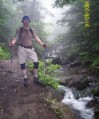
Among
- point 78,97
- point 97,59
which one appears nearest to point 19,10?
point 97,59

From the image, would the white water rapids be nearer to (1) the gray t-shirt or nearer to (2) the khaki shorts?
(2) the khaki shorts

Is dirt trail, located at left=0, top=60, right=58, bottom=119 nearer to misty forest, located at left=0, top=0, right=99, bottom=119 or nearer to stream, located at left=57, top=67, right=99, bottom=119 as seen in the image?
misty forest, located at left=0, top=0, right=99, bottom=119

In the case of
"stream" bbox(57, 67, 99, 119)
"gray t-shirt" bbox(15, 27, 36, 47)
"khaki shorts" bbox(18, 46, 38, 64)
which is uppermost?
"gray t-shirt" bbox(15, 27, 36, 47)

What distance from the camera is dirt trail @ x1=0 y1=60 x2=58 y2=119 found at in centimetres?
761

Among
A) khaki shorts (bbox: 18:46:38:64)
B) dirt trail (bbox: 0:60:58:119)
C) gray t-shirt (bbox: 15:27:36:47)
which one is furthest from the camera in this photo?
khaki shorts (bbox: 18:46:38:64)

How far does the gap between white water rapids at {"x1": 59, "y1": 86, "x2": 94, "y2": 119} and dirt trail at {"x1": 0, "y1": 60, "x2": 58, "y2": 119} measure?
2.61 metres

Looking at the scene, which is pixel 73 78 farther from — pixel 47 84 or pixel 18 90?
Answer: pixel 18 90

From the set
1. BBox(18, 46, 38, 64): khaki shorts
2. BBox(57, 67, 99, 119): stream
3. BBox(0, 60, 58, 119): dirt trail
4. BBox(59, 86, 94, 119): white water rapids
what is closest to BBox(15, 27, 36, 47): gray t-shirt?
BBox(18, 46, 38, 64): khaki shorts

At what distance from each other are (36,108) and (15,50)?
45.3 ft

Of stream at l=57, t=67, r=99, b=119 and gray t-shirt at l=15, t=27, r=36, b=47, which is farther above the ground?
gray t-shirt at l=15, t=27, r=36, b=47

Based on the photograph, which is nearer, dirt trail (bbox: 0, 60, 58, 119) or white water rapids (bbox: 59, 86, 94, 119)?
dirt trail (bbox: 0, 60, 58, 119)

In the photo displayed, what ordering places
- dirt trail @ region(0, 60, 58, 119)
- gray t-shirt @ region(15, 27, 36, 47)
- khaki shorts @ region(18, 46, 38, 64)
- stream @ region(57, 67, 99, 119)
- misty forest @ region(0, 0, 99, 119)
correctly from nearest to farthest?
dirt trail @ region(0, 60, 58, 119) < misty forest @ region(0, 0, 99, 119) < gray t-shirt @ region(15, 27, 36, 47) < khaki shorts @ region(18, 46, 38, 64) < stream @ region(57, 67, 99, 119)

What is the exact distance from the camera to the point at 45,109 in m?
8.07

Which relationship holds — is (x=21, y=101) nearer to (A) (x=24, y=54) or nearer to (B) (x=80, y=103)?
(A) (x=24, y=54)
